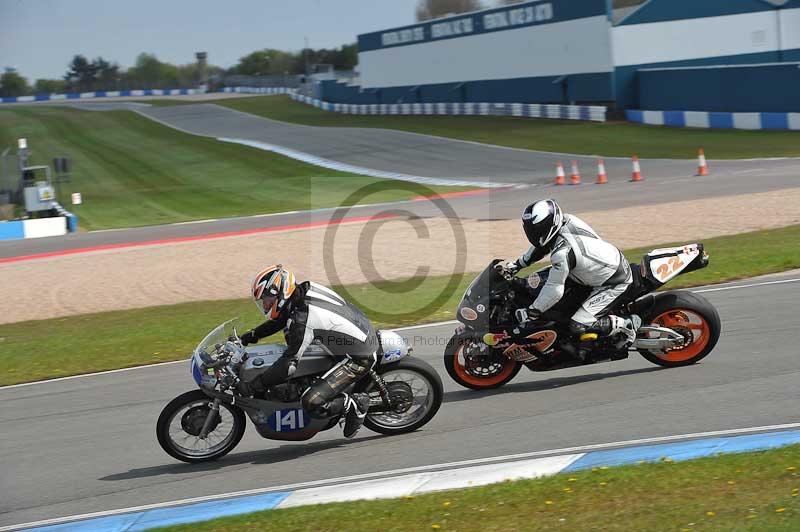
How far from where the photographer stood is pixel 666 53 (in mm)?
49125

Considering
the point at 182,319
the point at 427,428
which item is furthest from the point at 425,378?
the point at 182,319

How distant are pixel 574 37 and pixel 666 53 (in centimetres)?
515

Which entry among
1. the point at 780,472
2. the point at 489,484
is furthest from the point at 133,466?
the point at 780,472

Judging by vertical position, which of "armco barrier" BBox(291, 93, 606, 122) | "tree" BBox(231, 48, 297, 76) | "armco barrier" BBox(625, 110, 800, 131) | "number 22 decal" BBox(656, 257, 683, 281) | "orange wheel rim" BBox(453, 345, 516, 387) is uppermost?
"tree" BBox(231, 48, 297, 76)

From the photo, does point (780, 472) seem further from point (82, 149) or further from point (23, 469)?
point (82, 149)

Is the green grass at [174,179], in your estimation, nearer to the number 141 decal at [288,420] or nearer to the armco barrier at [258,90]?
the number 141 decal at [288,420]

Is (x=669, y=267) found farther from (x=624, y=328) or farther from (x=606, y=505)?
(x=606, y=505)

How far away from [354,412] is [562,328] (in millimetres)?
2422

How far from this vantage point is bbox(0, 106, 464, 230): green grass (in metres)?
34.4

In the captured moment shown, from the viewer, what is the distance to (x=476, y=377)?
9844 millimetres

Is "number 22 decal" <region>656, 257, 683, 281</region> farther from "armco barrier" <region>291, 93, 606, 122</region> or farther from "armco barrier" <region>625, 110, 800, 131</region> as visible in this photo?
"armco barrier" <region>291, 93, 606, 122</region>

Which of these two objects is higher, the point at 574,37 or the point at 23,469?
the point at 574,37

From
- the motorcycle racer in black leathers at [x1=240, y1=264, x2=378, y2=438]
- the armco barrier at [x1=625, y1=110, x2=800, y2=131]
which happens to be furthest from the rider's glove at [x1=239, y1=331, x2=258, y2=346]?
the armco barrier at [x1=625, y1=110, x2=800, y2=131]

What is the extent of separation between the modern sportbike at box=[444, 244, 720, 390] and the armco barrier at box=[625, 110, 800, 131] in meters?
30.2
